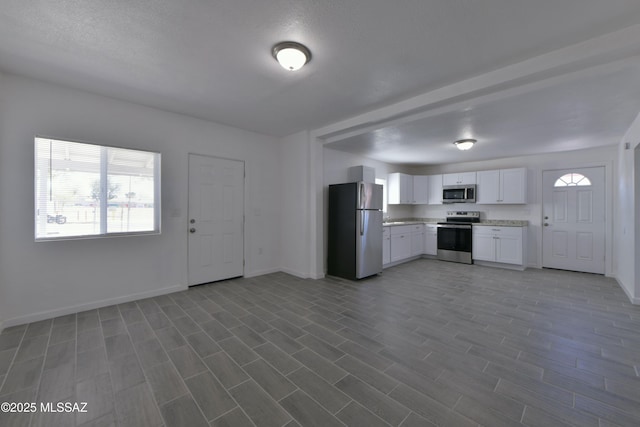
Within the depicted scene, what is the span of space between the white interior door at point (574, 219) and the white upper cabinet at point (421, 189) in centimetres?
247

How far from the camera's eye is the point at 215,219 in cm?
429

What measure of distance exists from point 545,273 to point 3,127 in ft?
28.2

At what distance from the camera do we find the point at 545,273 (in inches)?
202

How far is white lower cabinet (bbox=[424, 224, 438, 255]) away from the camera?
6535mm

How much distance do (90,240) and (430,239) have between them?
676 centimetres

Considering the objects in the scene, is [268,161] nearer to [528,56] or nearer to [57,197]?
[57,197]

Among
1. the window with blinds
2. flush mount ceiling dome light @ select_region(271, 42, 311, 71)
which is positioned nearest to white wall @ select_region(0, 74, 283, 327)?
the window with blinds

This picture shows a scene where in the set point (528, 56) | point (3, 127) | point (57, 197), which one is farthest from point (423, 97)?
point (3, 127)

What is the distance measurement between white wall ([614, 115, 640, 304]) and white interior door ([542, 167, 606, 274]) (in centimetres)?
50

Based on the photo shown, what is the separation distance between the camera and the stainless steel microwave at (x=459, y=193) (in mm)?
6250

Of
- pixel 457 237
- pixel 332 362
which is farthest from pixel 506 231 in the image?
pixel 332 362

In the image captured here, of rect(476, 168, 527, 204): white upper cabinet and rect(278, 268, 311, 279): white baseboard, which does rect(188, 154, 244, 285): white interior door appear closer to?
→ rect(278, 268, 311, 279): white baseboard

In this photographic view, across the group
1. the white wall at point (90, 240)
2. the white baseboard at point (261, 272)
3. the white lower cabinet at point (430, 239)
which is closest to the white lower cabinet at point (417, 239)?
the white lower cabinet at point (430, 239)

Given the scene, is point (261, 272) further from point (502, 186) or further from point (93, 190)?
point (502, 186)
